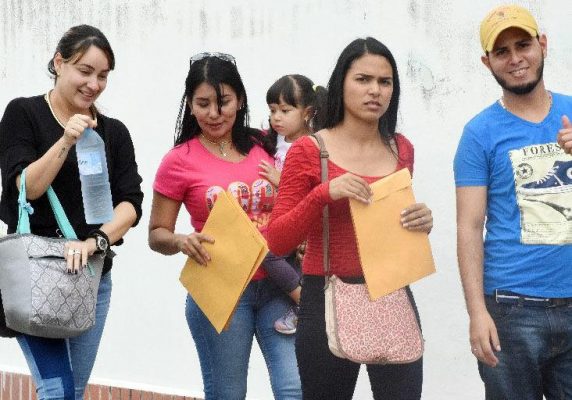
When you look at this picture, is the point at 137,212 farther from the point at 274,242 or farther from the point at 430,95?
the point at 430,95

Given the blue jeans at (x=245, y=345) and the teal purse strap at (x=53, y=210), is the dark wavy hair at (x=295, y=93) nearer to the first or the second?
the blue jeans at (x=245, y=345)

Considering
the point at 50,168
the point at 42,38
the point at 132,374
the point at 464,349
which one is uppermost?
the point at 42,38

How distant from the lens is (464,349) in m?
5.50

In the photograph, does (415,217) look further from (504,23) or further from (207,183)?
(207,183)

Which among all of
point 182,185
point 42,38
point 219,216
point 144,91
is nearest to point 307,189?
→ point 219,216

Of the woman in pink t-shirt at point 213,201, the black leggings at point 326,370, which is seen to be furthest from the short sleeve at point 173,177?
the black leggings at point 326,370

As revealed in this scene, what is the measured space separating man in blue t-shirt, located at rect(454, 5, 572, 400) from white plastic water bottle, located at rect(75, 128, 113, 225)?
4.28 feet

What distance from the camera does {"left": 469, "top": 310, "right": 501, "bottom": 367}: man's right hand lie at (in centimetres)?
393

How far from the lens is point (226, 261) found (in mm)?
4402

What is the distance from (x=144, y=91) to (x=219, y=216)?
2.57m

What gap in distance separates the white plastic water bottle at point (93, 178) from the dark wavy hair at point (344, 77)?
2.87 feet

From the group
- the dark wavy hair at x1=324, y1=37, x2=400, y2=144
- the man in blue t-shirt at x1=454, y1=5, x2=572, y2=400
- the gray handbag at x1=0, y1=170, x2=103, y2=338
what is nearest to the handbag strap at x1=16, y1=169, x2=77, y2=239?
the gray handbag at x1=0, y1=170, x2=103, y2=338

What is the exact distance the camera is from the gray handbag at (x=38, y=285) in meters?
4.27

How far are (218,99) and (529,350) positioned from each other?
1.52 meters
